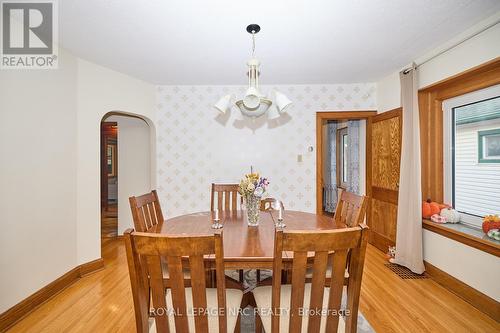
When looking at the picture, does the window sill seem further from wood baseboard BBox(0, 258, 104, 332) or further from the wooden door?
wood baseboard BBox(0, 258, 104, 332)

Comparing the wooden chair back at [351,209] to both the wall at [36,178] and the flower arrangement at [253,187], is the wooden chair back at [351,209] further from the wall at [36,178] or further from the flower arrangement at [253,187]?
the wall at [36,178]

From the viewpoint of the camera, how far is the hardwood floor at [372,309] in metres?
1.94

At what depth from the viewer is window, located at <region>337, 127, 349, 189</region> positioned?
214 inches

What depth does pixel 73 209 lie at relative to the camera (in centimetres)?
272

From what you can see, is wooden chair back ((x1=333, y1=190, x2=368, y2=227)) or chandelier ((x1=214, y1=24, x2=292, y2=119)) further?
wooden chair back ((x1=333, y1=190, x2=368, y2=227))

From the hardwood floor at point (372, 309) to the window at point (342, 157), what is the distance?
2885 mm

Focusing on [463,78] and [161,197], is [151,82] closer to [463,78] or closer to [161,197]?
[161,197]

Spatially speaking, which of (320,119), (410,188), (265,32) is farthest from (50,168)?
(410,188)

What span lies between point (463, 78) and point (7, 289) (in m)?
4.39

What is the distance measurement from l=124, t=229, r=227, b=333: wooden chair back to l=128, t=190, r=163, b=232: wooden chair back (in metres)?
0.75

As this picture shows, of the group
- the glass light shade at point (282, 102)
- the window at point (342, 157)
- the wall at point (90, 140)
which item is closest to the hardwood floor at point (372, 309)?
the wall at point (90, 140)

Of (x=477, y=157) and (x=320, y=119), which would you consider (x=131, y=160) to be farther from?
(x=477, y=157)

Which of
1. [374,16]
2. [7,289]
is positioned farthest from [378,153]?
[7,289]

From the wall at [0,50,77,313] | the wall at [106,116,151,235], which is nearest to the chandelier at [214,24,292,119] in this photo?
the wall at [0,50,77,313]
